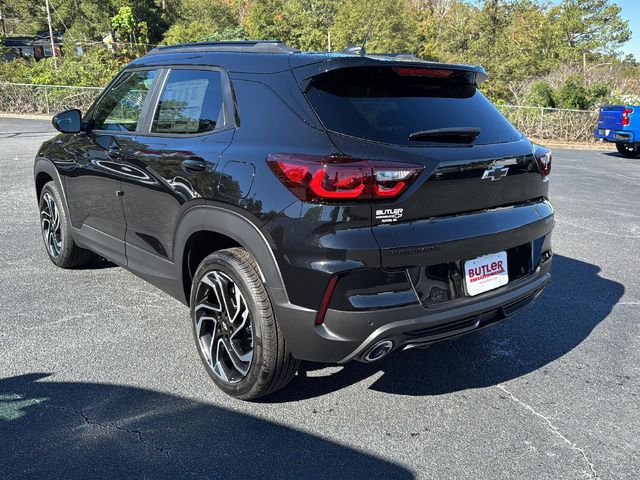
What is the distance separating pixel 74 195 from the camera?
4.52m

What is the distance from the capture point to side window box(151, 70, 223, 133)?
3.14 meters

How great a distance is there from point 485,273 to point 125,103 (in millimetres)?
2740

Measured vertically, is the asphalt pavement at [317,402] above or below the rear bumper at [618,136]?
below

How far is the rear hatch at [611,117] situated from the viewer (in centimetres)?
1460

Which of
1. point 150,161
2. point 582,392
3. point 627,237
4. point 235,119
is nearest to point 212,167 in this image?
point 235,119

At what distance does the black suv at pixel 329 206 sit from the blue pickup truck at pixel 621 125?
43.5 ft

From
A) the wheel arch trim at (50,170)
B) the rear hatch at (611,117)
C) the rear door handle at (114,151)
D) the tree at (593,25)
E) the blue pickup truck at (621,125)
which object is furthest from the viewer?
the tree at (593,25)

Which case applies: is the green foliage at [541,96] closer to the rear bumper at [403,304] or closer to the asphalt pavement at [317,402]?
the asphalt pavement at [317,402]

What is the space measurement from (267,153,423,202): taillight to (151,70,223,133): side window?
32.3 inches

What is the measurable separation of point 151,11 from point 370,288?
62.6m

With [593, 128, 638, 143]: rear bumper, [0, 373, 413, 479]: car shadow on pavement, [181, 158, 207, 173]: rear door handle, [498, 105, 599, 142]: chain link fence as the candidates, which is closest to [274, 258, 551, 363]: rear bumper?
[0, 373, 413, 479]: car shadow on pavement

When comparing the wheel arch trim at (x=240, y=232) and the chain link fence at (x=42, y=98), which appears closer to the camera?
the wheel arch trim at (x=240, y=232)

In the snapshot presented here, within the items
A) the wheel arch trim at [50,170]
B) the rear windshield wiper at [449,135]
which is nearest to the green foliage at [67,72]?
the wheel arch trim at [50,170]

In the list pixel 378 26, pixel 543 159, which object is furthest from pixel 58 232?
pixel 378 26
